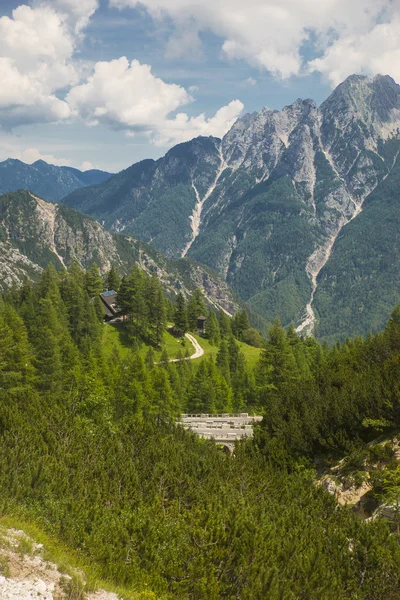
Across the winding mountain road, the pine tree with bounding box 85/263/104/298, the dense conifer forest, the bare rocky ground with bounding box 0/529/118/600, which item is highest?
the pine tree with bounding box 85/263/104/298

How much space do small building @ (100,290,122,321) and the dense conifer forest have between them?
33565 millimetres

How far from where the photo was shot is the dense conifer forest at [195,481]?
1570 centimetres

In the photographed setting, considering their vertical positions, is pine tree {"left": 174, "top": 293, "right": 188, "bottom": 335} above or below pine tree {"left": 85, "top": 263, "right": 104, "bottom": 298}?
below

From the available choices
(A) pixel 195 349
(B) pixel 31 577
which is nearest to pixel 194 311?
(A) pixel 195 349

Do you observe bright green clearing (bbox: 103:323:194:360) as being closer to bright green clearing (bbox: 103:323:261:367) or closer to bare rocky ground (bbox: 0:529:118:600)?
bright green clearing (bbox: 103:323:261:367)

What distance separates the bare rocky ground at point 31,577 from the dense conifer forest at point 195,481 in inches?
74.7

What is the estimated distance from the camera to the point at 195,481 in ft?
83.3

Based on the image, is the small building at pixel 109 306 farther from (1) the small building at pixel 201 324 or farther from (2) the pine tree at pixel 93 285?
(1) the small building at pixel 201 324

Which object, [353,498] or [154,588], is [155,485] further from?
[353,498]

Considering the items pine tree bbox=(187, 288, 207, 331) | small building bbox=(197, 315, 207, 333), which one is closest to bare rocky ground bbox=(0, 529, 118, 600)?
pine tree bbox=(187, 288, 207, 331)

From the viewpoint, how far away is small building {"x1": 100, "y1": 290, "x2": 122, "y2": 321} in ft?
309

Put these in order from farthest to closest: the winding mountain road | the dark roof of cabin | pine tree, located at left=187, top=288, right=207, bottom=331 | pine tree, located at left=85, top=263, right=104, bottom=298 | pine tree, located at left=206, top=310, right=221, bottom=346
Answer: pine tree, located at left=187, top=288, right=207, bottom=331, pine tree, located at left=206, top=310, right=221, bottom=346, the dark roof of cabin, pine tree, located at left=85, top=263, right=104, bottom=298, the winding mountain road

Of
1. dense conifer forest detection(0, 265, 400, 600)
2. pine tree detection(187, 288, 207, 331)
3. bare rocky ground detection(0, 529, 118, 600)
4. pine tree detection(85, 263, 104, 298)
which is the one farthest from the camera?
pine tree detection(187, 288, 207, 331)

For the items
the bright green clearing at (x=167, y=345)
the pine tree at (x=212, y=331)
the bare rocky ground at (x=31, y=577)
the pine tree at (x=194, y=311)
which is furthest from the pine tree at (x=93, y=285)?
the bare rocky ground at (x=31, y=577)
